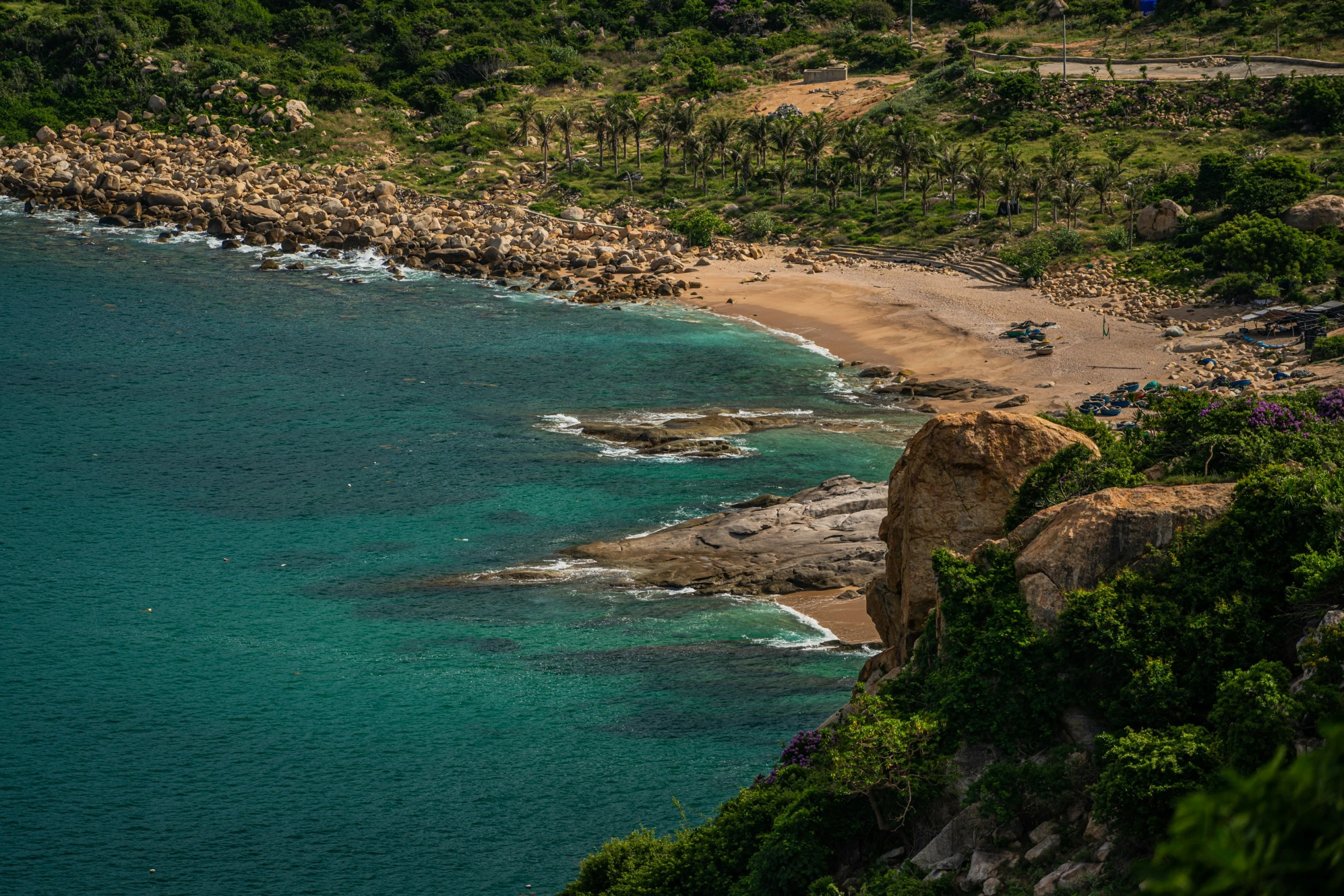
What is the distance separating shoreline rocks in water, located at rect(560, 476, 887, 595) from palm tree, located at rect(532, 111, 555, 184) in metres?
84.0

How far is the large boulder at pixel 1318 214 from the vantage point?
3204 inches

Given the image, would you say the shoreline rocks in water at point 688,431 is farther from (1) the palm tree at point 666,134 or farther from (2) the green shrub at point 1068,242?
(1) the palm tree at point 666,134

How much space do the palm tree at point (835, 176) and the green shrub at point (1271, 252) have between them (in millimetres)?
41525

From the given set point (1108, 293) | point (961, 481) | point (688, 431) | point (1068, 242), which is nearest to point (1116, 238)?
point (1068, 242)

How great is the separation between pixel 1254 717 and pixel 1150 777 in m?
1.73

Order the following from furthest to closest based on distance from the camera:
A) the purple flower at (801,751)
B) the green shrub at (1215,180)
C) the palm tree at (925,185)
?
the palm tree at (925,185) < the green shrub at (1215,180) < the purple flower at (801,751)

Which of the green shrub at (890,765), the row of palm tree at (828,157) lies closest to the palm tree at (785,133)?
the row of palm tree at (828,157)

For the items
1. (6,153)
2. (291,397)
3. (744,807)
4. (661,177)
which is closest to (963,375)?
(291,397)

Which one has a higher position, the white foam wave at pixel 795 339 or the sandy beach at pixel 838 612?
the white foam wave at pixel 795 339

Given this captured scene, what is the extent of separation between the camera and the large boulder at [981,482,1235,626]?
22.0 meters

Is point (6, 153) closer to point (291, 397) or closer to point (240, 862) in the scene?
point (291, 397)

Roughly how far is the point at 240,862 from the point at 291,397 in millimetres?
46718

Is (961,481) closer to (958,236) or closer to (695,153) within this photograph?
(958,236)

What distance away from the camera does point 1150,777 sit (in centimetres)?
1756
